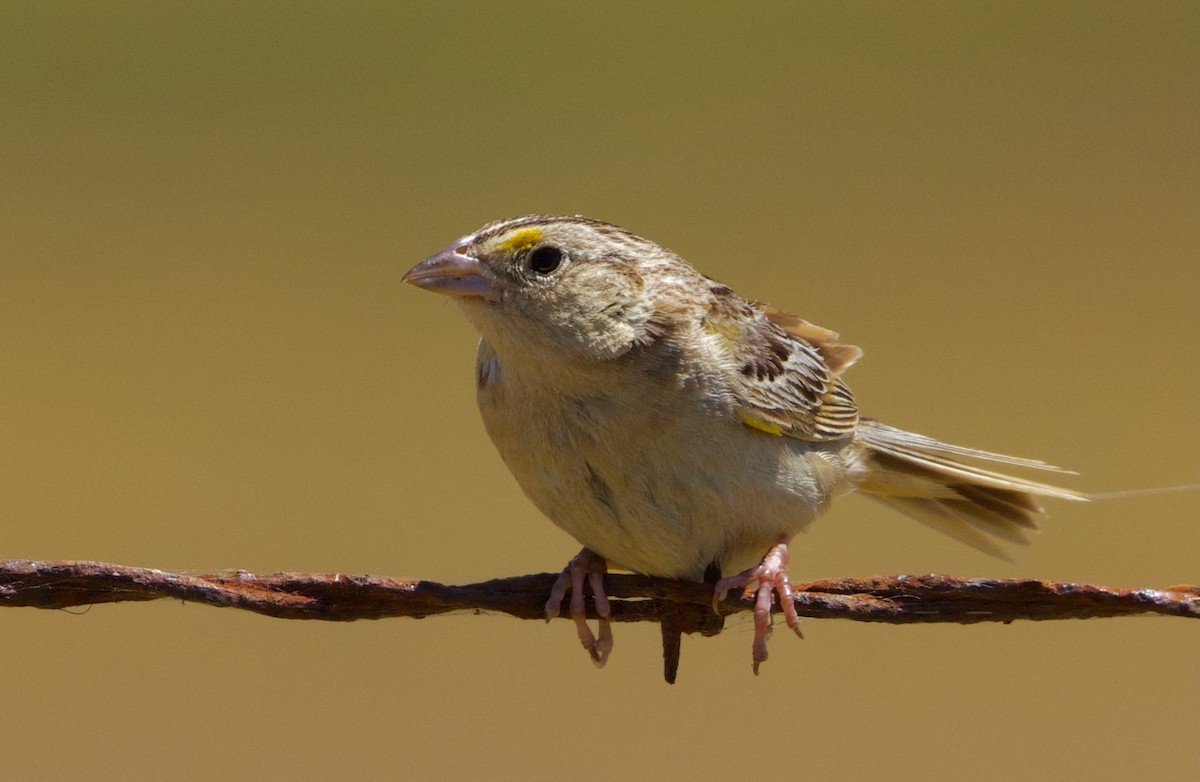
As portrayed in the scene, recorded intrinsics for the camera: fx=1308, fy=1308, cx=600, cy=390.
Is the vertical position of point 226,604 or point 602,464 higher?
point 602,464

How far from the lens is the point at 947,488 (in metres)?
4.20

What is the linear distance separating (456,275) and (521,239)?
20cm

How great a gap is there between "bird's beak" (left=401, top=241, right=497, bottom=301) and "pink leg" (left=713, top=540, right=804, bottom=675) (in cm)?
96

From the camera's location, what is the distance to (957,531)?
4.29 m

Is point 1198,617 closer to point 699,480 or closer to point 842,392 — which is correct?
point 699,480

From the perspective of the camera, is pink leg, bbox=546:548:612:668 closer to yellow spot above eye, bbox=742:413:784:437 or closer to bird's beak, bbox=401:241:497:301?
yellow spot above eye, bbox=742:413:784:437

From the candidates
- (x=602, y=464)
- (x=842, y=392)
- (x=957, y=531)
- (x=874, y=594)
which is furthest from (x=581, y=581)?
(x=957, y=531)

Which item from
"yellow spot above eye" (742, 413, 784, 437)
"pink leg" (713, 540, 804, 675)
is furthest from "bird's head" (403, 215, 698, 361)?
"pink leg" (713, 540, 804, 675)

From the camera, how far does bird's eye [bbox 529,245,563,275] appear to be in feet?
11.2

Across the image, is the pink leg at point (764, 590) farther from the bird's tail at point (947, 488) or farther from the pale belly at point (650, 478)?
the bird's tail at point (947, 488)

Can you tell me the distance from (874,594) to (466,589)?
33.4 inches

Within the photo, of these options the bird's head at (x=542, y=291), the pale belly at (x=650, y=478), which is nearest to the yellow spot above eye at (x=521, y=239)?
the bird's head at (x=542, y=291)

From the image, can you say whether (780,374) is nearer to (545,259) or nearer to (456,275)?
(545,259)

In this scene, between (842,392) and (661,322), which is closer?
(661,322)
